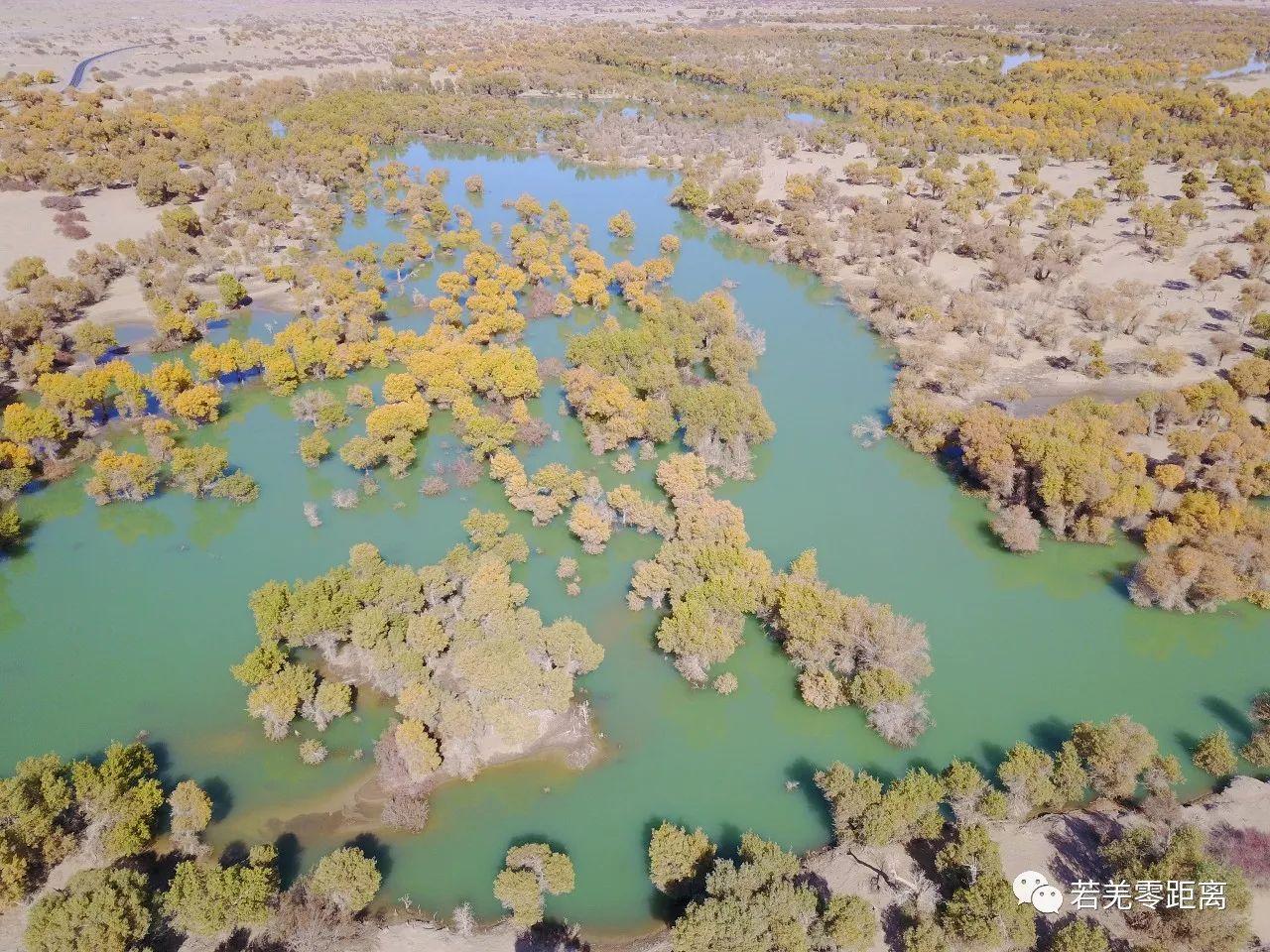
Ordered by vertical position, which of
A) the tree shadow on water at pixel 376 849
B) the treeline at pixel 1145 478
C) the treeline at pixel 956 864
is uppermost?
the treeline at pixel 1145 478

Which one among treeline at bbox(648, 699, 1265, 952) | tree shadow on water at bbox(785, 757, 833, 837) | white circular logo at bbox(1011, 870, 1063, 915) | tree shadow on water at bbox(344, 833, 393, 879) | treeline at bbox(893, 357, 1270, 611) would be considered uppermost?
treeline at bbox(893, 357, 1270, 611)

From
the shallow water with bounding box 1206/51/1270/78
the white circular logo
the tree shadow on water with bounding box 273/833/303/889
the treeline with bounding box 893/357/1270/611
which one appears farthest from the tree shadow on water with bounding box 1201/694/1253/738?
the shallow water with bounding box 1206/51/1270/78

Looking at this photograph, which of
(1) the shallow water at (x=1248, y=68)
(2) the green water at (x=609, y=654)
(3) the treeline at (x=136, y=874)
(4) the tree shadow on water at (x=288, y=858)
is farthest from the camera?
(1) the shallow water at (x=1248, y=68)

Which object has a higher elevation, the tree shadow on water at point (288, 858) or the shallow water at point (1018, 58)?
the shallow water at point (1018, 58)

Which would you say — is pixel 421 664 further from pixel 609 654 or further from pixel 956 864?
pixel 956 864

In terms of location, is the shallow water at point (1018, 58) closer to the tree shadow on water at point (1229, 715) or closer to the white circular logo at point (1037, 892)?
the tree shadow on water at point (1229, 715)

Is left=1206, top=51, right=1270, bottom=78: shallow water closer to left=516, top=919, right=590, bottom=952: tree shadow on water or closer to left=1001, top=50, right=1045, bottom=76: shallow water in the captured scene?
left=1001, top=50, right=1045, bottom=76: shallow water

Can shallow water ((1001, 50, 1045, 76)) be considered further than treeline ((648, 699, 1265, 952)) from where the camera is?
Yes

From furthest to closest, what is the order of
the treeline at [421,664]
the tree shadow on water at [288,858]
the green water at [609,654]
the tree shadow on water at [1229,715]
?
the tree shadow on water at [1229,715]
the treeline at [421,664]
the green water at [609,654]
the tree shadow on water at [288,858]

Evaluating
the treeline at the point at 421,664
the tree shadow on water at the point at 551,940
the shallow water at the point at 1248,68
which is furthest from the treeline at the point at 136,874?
the shallow water at the point at 1248,68

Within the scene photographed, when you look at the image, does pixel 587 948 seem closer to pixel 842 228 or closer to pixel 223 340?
pixel 223 340
